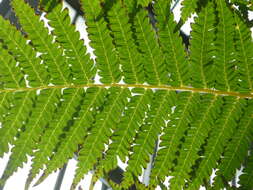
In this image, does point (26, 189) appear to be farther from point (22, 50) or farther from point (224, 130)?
point (224, 130)

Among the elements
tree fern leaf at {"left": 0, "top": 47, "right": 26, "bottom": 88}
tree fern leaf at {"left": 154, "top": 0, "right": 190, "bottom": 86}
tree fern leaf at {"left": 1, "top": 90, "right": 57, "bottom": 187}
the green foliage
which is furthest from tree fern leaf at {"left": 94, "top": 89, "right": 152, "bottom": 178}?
tree fern leaf at {"left": 0, "top": 47, "right": 26, "bottom": 88}

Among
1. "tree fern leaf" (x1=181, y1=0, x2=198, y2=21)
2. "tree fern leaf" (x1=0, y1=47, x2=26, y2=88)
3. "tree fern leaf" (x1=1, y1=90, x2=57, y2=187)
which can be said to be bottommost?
"tree fern leaf" (x1=1, y1=90, x2=57, y2=187)

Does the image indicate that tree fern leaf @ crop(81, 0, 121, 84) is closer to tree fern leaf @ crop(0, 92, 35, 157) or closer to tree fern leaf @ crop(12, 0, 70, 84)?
tree fern leaf @ crop(12, 0, 70, 84)

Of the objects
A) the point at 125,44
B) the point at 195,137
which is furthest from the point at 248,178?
the point at 125,44

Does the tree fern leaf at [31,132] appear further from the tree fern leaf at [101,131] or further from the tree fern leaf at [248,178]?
the tree fern leaf at [248,178]

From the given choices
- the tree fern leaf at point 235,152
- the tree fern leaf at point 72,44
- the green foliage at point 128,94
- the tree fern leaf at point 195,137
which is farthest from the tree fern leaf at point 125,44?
the tree fern leaf at point 235,152

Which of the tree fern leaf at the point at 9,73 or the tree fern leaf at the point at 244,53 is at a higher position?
the tree fern leaf at the point at 244,53
